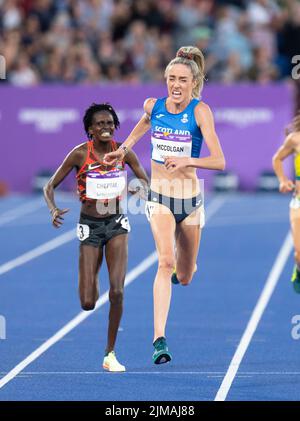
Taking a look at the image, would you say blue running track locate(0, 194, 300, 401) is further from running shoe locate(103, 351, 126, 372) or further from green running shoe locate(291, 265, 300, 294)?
green running shoe locate(291, 265, 300, 294)

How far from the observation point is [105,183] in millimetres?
9648

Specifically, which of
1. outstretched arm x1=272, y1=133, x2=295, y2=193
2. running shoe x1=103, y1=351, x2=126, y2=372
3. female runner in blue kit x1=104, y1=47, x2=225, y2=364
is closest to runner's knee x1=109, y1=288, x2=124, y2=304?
female runner in blue kit x1=104, y1=47, x2=225, y2=364

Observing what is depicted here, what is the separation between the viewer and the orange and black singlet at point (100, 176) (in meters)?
9.64

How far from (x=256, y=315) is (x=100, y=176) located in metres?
3.89

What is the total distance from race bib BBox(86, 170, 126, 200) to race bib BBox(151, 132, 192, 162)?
31 centimetres

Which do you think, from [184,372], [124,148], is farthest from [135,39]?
[124,148]

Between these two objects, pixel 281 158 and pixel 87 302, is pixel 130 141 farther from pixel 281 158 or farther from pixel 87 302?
pixel 281 158

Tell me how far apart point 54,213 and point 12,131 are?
45.2 ft

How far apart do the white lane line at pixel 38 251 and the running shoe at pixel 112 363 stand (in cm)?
567

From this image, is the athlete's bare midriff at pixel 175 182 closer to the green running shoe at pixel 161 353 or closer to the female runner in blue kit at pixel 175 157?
the female runner in blue kit at pixel 175 157

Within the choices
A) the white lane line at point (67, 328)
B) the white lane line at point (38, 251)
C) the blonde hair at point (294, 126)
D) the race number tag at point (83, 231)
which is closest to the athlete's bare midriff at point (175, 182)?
the race number tag at point (83, 231)

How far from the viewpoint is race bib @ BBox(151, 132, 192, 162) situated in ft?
31.4

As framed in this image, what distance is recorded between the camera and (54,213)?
941 centimetres
